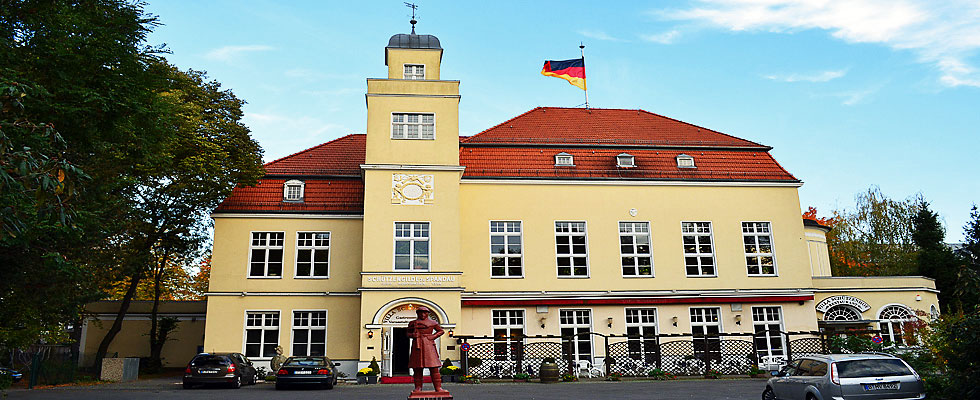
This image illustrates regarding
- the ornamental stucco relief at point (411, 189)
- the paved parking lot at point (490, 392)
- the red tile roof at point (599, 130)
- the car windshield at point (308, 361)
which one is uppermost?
the red tile roof at point (599, 130)

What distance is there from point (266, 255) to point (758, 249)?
65.4 feet

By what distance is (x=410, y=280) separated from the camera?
23.8 meters

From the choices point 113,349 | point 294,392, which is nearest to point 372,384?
point 294,392

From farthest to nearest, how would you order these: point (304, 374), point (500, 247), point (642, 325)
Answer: point (500, 247) → point (642, 325) → point (304, 374)

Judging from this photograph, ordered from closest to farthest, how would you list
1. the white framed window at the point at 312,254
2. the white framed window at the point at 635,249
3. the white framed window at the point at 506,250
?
the white framed window at the point at 312,254, the white framed window at the point at 506,250, the white framed window at the point at 635,249

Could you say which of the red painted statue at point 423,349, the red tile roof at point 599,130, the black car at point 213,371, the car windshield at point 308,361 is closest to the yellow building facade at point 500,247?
the red tile roof at point 599,130

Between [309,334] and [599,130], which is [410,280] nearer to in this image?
[309,334]

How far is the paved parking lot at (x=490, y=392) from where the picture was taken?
1664 cm

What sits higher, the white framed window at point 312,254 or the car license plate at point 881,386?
the white framed window at point 312,254

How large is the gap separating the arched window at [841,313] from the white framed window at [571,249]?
411 inches

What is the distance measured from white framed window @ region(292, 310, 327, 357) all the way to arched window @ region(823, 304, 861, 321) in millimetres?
20366

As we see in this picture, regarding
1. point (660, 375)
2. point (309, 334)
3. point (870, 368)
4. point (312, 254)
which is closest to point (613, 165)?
point (660, 375)

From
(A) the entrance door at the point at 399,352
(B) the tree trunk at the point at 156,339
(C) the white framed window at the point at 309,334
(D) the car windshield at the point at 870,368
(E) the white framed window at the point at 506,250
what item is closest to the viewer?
(D) the car windshield at the point at 870,368

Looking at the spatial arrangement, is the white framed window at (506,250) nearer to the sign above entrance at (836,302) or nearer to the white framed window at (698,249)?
the white framed window at (698,249)
